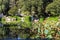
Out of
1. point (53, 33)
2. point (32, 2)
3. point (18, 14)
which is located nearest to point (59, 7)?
point (32, 2)

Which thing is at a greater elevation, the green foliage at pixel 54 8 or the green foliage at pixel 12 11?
the green foliage at pixel 54 8

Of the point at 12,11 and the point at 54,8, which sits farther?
the point at 12,11

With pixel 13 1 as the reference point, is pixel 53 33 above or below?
above

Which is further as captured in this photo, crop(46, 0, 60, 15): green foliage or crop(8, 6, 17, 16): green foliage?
crop(8, 6, 17, 16): green foliage

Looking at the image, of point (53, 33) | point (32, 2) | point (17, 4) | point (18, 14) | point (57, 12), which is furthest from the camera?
point (17, 4)

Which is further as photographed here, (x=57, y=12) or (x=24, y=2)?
(x=24, y=2)

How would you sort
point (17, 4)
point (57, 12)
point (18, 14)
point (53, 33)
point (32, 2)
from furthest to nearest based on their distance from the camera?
point (17, 4)
point (18, 14)
point (32, 2)
point (57, 12)
point (53, 33)

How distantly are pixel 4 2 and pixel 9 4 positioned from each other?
89 centimetres

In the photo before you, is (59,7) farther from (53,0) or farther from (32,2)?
(32,2)

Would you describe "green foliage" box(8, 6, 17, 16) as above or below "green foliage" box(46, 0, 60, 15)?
below

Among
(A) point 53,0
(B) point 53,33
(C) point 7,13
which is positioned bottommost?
(C) point 7,13

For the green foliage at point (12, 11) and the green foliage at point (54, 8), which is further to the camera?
the green foliage at point (12, 11)

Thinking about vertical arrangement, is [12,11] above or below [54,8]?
below

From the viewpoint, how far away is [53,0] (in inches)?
667
